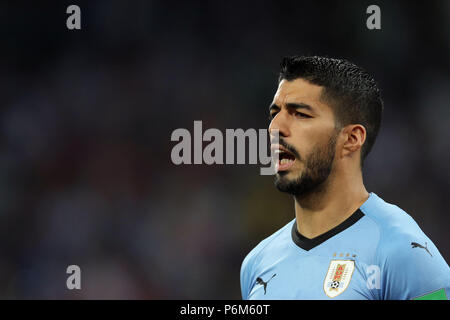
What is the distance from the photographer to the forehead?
9.03 feet

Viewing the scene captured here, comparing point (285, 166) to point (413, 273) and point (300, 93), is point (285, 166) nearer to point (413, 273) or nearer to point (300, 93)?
point (300, 93)

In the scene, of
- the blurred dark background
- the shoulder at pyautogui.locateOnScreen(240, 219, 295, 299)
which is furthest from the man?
the blurred dark background

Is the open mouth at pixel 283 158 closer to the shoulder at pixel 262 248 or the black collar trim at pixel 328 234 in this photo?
the black collar trim at pixel 328 234

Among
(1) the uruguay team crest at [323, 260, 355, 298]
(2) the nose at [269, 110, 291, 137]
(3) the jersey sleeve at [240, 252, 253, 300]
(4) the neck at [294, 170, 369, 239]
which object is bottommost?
Result: (3) the jersey sleeve at [240, 252, 253, 300]

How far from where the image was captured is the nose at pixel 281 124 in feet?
9.04

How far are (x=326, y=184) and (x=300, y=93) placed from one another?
454mm

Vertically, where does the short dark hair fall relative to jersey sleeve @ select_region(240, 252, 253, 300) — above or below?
above

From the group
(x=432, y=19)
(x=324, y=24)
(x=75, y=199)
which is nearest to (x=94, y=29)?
(x=75, y=199)

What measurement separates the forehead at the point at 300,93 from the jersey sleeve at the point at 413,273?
77 centimetres

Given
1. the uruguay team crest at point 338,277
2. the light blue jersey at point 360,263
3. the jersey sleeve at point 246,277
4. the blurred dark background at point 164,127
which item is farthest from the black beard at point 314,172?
the blurred dark background at point 164,127

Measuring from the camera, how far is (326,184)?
276cm

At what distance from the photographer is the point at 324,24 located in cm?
685

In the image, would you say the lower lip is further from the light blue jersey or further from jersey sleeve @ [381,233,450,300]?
jersey sleeve @ [381,233,450,300]

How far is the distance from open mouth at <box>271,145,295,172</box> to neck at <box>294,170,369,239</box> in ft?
0.56
